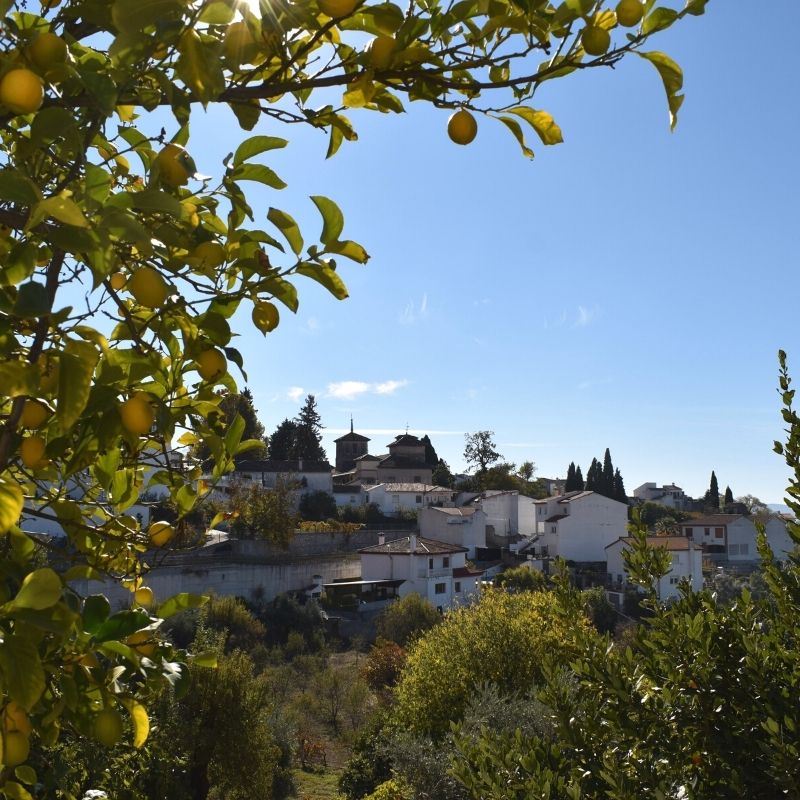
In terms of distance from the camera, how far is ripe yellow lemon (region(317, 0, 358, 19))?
1281mm

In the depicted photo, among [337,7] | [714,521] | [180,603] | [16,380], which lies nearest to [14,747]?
[180,603]

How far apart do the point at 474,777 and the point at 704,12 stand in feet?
9.38

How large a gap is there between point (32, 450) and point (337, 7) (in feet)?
3.44

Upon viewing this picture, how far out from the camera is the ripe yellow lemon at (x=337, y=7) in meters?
1.28

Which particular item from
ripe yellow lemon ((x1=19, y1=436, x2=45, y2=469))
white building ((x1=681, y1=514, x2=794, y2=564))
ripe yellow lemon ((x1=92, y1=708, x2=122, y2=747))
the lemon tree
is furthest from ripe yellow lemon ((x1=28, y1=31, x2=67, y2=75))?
white building ((x1=681, y1=514, x2=794, y2=564))

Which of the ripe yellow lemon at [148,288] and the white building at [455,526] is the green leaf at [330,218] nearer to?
the ripe yellow lemon at [148,288]

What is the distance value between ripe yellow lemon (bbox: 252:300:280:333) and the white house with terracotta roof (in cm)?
3164

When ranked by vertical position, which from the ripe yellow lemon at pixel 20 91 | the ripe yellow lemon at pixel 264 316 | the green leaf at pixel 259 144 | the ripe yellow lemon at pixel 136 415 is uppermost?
the green leaf at pixel 259 144

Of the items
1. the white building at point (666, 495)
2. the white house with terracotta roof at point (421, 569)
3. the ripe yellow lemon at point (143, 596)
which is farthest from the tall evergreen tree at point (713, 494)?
the ripe yellow lemon at point (143, 596)

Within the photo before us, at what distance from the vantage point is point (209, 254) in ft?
4.84

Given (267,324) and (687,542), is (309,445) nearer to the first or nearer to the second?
(687,542)

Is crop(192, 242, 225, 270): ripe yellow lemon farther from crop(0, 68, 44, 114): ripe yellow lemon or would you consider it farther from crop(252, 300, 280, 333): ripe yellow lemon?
crop(0, 68, 44, 114): ripe yellow lemon

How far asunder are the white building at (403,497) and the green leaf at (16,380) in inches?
1874

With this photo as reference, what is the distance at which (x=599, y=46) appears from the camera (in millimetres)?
1440
